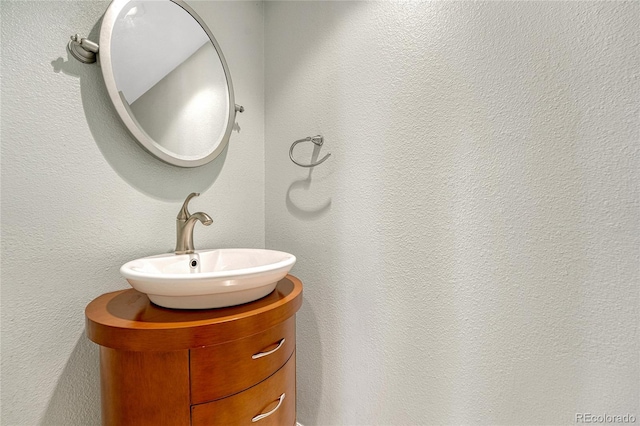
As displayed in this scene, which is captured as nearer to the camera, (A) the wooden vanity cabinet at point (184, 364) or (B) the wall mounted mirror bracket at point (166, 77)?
(A) the wooden vanity cabinet at point (184, 364)

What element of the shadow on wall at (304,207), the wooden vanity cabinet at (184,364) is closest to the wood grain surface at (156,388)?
the wooden vanity cabinet at (184,364)

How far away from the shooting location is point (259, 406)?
28.0 inches

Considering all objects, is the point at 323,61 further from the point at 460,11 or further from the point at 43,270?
the point at 43,270

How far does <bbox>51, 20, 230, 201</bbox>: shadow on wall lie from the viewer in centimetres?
87

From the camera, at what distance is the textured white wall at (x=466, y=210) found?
66 centimetres

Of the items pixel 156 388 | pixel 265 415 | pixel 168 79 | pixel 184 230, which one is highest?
pixel 168 79

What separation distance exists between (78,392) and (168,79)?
1.06 metres

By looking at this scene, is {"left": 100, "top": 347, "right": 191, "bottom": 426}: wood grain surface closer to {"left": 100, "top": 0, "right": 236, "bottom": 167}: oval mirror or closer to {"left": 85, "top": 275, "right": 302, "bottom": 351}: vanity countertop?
{"left": 85, "top": 275, "right": 302, "bottom": 351}: vanity countertop

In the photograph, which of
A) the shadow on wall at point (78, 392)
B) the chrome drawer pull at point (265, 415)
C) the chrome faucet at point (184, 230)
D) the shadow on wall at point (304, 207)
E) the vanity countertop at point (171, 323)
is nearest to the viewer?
the vanity countertop at point (171, 323)

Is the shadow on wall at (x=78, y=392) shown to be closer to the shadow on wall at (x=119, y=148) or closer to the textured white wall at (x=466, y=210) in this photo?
the shadow on wall at (x=119, y=148)

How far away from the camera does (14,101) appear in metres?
0.76

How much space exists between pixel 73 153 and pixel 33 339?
0.54 metres

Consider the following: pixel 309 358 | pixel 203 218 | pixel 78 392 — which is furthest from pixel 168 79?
pixel 309 358

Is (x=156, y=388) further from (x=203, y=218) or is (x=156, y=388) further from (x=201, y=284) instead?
(x=203, y=218)
